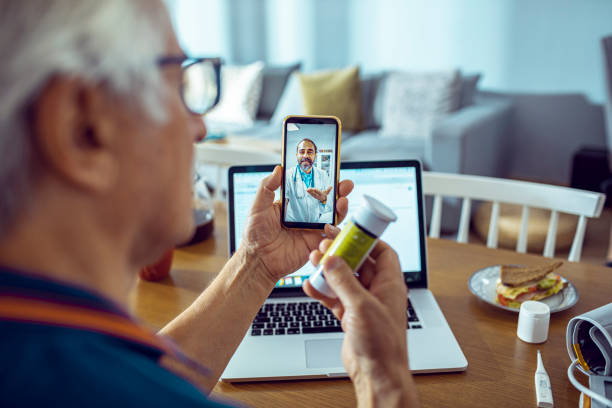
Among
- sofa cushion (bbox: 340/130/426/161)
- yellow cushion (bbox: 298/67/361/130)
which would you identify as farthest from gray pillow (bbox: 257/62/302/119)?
sofa cushion (bbox: 340/130/426/161)

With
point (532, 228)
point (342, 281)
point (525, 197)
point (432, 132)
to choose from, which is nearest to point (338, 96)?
point (432, 132)

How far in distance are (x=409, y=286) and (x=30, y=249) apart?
80 cm

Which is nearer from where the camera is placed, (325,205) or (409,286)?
(325,205)

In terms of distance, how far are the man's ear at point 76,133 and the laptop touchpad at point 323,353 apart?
1.75 feet

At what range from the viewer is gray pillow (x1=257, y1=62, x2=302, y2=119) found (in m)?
4.06

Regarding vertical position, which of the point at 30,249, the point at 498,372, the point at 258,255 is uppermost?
the point at 30,249

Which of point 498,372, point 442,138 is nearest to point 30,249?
point 498,372

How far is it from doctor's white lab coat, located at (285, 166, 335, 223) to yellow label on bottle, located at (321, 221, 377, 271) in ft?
0.80

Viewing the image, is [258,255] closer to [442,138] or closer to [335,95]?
[442,138]

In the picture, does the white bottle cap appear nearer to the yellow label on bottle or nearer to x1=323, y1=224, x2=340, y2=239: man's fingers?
the yellow label on bottle

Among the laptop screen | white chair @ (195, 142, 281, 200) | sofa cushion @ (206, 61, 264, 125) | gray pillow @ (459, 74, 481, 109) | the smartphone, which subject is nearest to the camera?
the smartphone

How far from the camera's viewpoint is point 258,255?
0.88 m

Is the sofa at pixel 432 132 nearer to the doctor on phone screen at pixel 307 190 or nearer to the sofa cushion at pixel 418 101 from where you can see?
the sofa cushion at pixel 418 101

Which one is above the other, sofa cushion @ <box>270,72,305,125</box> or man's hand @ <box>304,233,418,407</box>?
sofa cushion @ <box>270,72,305,125</box>
